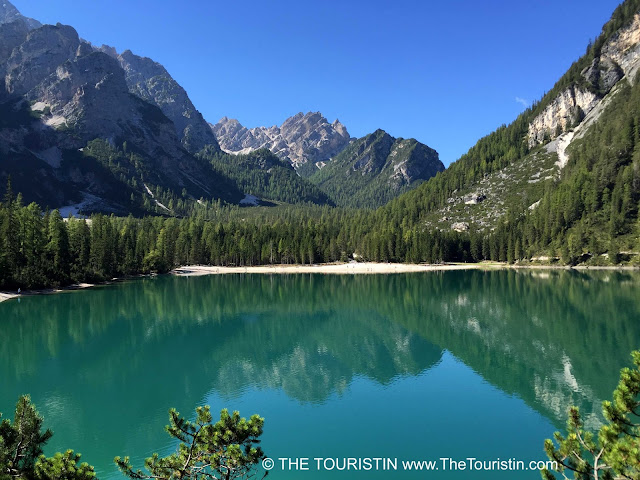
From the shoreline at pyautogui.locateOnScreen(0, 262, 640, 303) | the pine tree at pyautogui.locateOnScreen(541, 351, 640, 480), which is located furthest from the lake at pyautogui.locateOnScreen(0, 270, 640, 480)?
the shoreline at pyautogui.locateOnScreen(0, 262, 640, 303)

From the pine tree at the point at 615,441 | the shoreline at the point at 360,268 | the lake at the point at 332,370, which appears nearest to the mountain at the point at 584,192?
the shoreline at the point at 360,268

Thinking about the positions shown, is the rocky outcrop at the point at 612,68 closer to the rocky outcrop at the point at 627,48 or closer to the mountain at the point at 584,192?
the rocky outcrop at the point at 627,48

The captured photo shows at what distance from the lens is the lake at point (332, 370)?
21.2 m

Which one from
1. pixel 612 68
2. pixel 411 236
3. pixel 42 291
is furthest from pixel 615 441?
pixel 612 68

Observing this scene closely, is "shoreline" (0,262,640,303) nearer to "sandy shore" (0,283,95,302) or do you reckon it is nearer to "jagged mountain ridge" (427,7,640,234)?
"sandy shore" (0,283,95,302)

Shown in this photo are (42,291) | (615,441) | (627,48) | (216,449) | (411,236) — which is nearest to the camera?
(615,441)

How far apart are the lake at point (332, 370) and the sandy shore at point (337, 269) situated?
67.5 meters

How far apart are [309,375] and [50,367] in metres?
22.5

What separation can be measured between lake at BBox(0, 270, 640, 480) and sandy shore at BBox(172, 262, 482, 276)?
67502mm

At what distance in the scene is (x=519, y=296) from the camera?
72.6 meters

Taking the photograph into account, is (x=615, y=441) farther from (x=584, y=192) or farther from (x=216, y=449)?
(x=584, y=192)

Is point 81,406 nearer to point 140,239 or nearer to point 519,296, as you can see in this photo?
point 519,296

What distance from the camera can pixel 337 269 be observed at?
146 meters

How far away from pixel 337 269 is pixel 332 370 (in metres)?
111
